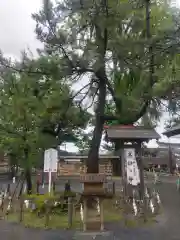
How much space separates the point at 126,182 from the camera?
10.5 m

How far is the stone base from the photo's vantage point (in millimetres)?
6891

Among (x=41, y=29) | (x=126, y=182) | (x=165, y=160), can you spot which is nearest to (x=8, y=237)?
(x=126, y=182)

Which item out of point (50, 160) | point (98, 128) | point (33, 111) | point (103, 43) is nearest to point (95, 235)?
point (50, 160)

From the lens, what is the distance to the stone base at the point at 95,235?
689 cm

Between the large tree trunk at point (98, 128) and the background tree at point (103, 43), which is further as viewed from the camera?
the large tree trunk at point (98, 128)

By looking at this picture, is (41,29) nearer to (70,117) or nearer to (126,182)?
(70,117)

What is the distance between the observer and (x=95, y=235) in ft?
23.3

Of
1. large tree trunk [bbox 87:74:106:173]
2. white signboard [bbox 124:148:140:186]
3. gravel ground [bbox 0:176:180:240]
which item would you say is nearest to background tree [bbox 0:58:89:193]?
large tree trunk [bbox 87:74:106:173]

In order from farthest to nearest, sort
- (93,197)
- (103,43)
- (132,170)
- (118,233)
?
(132,170), (103,43), (93,197), (118,233)

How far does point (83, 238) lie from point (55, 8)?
236 inches

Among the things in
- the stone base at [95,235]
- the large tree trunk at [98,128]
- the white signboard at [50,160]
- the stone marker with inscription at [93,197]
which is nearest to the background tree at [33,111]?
the white signboard at [50,160]

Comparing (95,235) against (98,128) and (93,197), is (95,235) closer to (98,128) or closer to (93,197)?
(93,197)

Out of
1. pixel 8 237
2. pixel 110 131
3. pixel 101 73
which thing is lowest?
pixel 8 237

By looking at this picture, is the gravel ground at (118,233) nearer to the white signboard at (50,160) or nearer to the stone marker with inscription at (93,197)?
the stone marker with inscription at (93,197)
